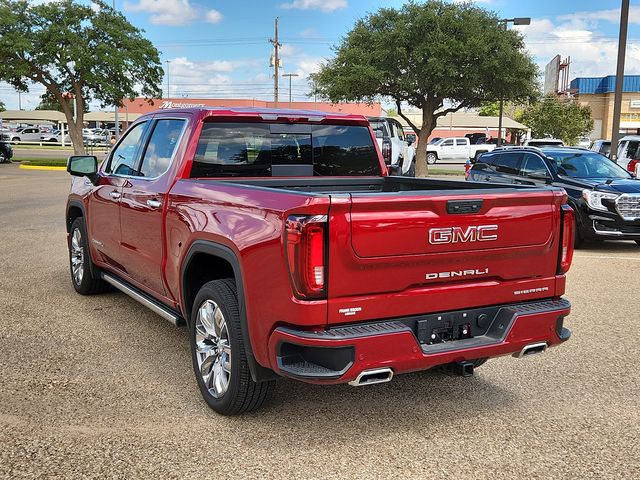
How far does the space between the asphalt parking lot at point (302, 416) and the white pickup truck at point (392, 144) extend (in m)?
12.6

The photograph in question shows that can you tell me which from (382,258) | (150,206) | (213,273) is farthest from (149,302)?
(382,258)

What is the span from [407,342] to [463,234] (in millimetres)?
666

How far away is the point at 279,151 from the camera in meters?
5.22

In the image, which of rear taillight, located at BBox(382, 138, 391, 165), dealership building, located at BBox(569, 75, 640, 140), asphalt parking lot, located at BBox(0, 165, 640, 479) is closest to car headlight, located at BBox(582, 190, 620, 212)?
asphalt parking lot, located at BBox(0, 165, 640, 479)

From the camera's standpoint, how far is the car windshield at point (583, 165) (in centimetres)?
1131

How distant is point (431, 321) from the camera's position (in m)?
3.64

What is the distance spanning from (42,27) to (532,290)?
29.4m

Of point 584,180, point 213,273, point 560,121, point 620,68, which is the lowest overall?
point 213,273

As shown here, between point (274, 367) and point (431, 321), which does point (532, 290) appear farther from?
point (274, 367)

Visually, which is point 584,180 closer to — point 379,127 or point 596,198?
point 596,198

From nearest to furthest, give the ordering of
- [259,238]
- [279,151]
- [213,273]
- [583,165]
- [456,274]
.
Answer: [259,238] < [456,274] < [213,273] < [279,151] < [583,165]

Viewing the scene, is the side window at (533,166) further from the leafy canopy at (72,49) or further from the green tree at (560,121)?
the green tree at (560,121)

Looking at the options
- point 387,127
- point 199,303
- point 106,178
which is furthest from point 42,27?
point 199,303

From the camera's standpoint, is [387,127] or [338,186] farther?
[387,127]
